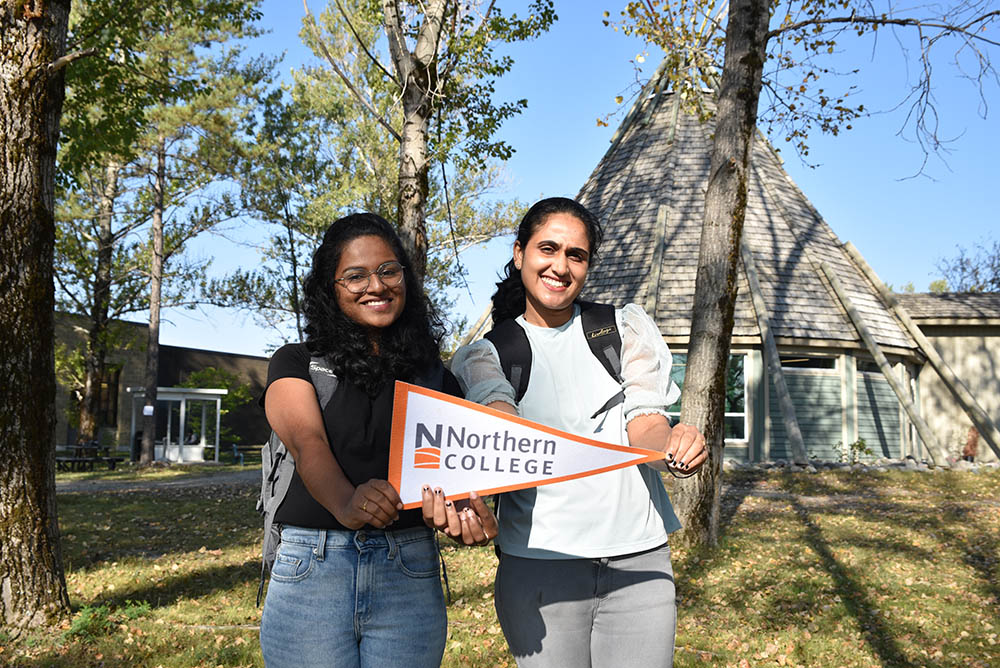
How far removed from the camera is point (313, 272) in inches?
105

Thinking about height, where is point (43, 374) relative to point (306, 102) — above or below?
below

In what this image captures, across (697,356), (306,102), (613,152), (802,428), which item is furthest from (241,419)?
(697,356)

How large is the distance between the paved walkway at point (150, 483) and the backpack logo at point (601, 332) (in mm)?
16880

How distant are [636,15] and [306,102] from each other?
73.7 feet

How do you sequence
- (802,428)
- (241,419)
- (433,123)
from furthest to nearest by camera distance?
(241,419)
(802,428)
(433,123)

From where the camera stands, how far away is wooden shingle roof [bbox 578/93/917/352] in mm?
18703

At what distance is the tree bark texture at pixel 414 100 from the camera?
340 inches

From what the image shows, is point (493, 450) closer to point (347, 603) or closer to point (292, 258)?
point (347, 603)

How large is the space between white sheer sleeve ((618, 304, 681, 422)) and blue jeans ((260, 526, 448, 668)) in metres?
0.82

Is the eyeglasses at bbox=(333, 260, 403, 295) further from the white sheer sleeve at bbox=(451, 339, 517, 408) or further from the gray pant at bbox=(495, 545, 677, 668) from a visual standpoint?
the gray pant at bbox=(495, 545, 677, 668)

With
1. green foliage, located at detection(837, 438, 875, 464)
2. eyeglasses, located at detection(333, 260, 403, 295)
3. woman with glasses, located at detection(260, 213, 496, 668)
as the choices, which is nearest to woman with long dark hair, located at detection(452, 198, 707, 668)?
woman with glasses, located at detection(260, 213, 496, 668)

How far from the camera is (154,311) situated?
26.0 meters

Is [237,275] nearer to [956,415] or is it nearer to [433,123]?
[433,123]

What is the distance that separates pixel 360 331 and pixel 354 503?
1.98ft
